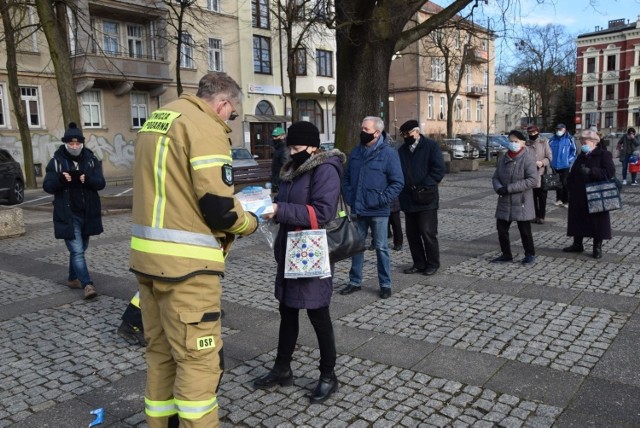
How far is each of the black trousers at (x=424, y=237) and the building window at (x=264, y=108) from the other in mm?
29175

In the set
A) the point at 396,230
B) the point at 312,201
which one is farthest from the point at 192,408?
the point at 396,230

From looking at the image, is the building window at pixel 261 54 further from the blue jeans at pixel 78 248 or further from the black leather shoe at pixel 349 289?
the black leather shoe at pixel 349 289

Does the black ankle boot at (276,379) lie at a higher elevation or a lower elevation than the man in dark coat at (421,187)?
lower

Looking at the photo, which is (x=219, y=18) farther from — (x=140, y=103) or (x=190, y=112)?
(x=190, y=112)

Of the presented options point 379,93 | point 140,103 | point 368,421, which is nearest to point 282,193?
point 368,421

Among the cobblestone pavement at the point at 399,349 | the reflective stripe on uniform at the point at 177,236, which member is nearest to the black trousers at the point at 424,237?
the cobblestone pavement at the point at 399,349

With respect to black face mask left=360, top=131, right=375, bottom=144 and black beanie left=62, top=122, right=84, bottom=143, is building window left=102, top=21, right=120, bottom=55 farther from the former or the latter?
black face mask left=360, top=131, right=375, bottom=144

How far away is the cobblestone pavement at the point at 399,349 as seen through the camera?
365 centimetres

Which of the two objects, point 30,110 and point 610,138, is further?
point 610,138

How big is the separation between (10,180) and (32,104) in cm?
1084

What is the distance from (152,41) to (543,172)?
80.3 feet

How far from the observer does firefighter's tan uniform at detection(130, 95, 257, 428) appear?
2730 mm

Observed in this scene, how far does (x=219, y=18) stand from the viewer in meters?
32.7

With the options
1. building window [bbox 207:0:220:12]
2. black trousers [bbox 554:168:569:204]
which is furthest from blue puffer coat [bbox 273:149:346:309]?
building window [bbox 207:0:220:12]
